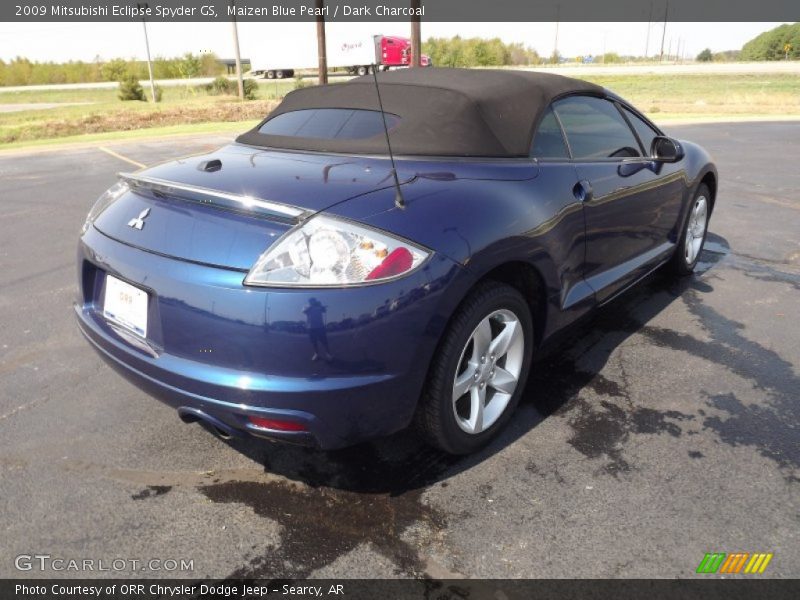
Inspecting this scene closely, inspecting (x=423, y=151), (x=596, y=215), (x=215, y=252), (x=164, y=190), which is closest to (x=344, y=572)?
(x=215, y=252)

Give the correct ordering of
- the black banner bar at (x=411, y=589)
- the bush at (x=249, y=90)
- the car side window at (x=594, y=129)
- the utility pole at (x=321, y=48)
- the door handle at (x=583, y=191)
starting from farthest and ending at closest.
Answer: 1. the bush at (x=249, y=90)
2. the utility pole at (x=321, y=48)
3. the car side window at (x=594, y=129)
4. the door handle at (x=583, y=191)
5. the black banner bar at (x=411, y=589)

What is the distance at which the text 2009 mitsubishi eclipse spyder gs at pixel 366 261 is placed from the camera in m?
2.04

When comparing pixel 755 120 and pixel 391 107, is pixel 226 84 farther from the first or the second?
pixel 391 107

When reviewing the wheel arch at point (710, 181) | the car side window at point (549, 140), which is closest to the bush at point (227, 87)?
the wheel arch at point (710, 181)

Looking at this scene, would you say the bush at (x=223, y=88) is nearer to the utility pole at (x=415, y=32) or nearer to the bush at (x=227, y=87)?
the bush at (x=227, y=87)

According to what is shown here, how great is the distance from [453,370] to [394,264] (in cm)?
51

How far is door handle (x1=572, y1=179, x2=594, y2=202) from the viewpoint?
3.02 metres

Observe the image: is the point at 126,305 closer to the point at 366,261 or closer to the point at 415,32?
the point at 366,261

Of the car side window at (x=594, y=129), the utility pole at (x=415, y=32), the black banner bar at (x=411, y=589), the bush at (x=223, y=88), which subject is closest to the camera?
the black banner bar at (x=411, y=589)

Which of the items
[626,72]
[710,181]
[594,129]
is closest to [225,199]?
[594,129]

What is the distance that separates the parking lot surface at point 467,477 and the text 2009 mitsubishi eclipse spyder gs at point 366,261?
0.32 m

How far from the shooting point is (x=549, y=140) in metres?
3.12

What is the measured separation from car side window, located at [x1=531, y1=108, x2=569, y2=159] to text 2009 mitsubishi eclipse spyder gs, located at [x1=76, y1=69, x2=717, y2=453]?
1 centimetres

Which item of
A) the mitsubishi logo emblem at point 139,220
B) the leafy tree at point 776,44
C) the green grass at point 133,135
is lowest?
the green grass at point 133,135
